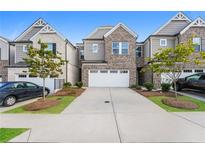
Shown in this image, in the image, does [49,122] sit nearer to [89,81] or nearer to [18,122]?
[18,122]

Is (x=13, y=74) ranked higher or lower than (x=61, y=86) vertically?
higher

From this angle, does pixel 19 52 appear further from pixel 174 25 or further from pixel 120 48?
pixel 174 25

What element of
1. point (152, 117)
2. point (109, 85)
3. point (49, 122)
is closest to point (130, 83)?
point (109, 85)

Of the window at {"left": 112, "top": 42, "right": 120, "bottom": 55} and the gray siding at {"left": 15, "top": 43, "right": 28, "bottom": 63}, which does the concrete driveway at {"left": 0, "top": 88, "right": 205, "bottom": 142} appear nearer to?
the window at {"left": 112, "top": 42, "right": 120, "bottom": 55}

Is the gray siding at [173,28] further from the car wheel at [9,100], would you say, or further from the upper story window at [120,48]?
the car wheel at [9,100]

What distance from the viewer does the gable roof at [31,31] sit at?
2178 centimetres

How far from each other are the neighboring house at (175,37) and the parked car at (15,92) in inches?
482

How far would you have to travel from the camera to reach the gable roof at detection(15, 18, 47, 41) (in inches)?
858

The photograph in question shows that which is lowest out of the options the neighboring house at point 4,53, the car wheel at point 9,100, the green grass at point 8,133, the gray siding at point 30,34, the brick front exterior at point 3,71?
the green grass at point 8,133

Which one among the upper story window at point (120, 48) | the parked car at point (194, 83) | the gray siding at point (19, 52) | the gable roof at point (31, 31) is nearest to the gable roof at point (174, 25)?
the upper story window at point (120, 48)

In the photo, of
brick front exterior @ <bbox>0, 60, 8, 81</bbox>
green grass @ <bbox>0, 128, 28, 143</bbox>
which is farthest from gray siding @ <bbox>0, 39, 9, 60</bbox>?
green grass @ <bbox>0, 128, 28, 143</bbox>

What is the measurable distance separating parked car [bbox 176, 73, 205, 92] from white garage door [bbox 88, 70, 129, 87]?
6.24 metres

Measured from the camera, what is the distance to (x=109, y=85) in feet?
68.6

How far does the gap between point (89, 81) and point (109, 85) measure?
232 cm
